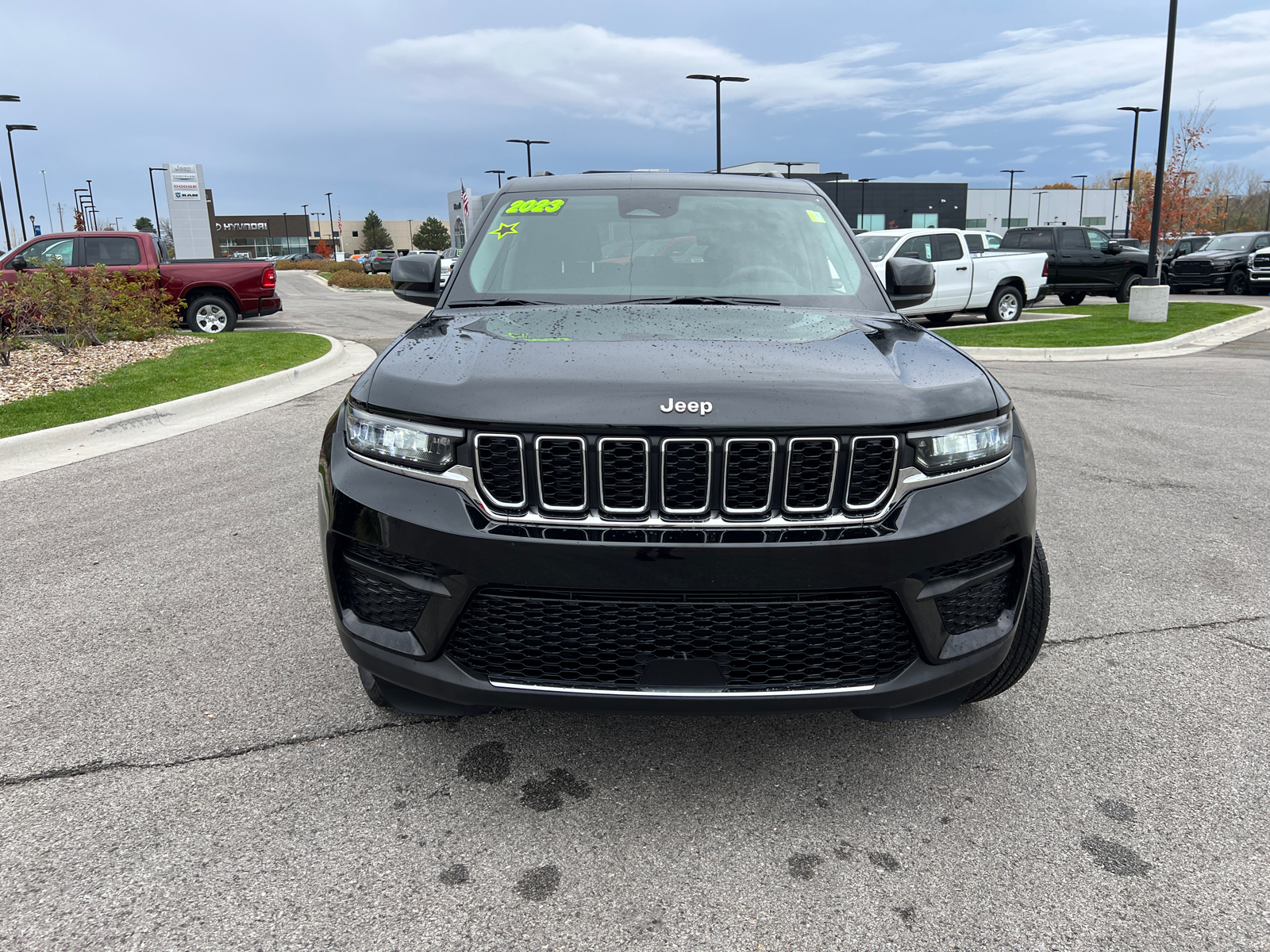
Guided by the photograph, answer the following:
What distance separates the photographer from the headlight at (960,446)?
222 centimetres

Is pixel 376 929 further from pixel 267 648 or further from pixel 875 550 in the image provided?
pixel 267 648

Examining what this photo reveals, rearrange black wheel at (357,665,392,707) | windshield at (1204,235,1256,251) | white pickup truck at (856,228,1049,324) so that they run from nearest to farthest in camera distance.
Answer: black wheel at (357,665,392,707)
white pickup truck at (856,228,1049,324)
windshield at (1204,235,1256,251)

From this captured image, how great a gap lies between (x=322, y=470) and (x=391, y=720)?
0.90 m

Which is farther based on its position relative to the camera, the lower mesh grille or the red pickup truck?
the red pickup truck

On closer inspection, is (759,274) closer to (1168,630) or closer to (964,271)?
(1168,630)

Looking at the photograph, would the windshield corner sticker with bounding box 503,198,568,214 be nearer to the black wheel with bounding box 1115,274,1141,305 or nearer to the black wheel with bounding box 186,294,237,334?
the black wheel with bounding box 186,294,237,334

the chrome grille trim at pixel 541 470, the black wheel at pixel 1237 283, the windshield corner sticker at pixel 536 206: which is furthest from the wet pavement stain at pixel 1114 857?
the black wheel at pixel 1237 283

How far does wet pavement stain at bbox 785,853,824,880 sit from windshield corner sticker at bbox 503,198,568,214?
104 inches

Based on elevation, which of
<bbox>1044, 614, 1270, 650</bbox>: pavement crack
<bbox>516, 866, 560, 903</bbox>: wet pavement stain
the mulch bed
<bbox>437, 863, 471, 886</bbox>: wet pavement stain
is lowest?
<bbox>1044, 614, 1270, 650</bbox>: pavement crack

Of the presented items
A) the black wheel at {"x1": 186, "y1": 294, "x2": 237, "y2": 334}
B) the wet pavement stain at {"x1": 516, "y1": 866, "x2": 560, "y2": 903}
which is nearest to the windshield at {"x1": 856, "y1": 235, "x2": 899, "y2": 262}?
the black wheel at {"x1": 186, "y1": 294, "x2": 237, "y2": 334}

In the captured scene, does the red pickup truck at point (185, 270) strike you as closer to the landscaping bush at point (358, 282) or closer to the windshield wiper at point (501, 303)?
the windshield wiper at point (501, 303)

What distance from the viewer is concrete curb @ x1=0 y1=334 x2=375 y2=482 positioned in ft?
22.0

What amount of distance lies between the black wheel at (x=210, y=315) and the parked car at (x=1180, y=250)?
23.5 m

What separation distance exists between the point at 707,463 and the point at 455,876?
3.84 ft
